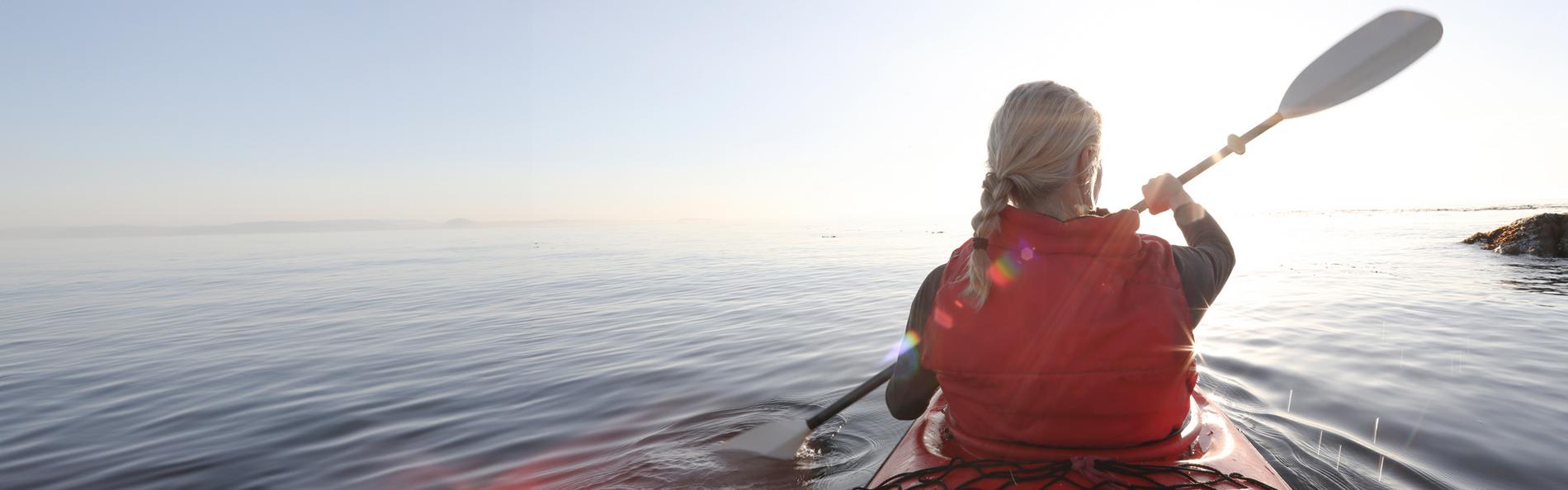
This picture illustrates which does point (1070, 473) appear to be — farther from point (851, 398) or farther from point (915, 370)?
point (851, 398)

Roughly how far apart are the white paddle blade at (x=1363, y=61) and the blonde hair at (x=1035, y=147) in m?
2.50

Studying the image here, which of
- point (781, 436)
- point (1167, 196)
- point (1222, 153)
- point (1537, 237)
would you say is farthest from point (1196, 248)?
point (1537, 237)

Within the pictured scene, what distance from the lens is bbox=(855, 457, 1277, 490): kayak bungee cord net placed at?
2.28 meters

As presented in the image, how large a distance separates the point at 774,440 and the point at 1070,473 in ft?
11.2

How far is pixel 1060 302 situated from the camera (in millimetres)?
2125

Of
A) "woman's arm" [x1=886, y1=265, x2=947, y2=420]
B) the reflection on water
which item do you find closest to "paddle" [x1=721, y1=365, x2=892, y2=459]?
"woman's arm" [x1=886, y1=265, x2=947, y2=420]

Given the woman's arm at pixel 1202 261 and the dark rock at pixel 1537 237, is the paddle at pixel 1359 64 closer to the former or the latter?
the woman's arm at pixel 1202 261

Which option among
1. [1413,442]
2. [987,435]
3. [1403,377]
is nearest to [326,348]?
[987,435]

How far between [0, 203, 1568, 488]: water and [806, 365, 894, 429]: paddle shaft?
26 cm

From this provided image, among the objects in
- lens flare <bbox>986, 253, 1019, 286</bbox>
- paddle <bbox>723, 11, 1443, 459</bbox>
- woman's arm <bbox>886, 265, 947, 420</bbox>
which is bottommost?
woman's arm <bbox>886, 265, 947, 420</bbox>

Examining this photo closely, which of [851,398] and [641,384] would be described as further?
[641,384]

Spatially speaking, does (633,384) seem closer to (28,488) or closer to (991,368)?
(28,488)

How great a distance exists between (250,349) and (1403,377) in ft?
49.7

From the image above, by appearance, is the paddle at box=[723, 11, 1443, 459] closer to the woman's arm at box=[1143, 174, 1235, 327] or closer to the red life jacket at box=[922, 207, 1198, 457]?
the woman's arm at box=[1143, 174, 1235, 327]
